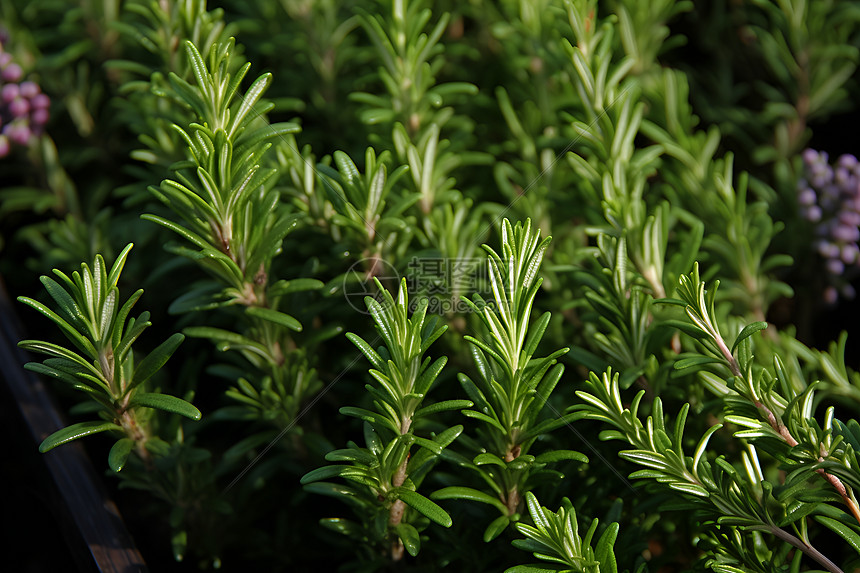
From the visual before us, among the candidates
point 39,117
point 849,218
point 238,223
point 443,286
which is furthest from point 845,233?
point 39,117

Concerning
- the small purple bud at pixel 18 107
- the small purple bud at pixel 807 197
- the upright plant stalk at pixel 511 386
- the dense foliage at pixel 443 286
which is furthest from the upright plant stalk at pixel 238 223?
the small purple bud at pixel 807 197

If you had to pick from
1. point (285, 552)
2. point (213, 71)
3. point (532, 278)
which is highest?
point (213, 71)

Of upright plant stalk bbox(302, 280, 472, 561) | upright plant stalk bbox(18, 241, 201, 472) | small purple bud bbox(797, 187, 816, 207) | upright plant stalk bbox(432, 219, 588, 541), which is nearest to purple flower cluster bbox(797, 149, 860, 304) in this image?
small purple bud bbox(797, 187, 816, 207)

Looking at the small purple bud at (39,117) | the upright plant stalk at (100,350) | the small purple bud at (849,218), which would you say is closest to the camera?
the upright plant stalk at (100,350)

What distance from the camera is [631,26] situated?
4.61 feet

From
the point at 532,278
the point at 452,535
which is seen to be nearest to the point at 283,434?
the point at 452,535

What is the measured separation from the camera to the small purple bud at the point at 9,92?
1.30 m

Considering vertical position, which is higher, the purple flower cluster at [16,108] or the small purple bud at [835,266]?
the purple flower cluster at [16,108]

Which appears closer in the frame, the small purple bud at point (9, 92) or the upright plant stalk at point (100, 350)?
the upright plant stalk at point (100, 350)

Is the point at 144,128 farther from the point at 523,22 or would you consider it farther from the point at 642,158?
the point at 642,158

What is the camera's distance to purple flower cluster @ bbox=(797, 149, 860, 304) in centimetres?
124

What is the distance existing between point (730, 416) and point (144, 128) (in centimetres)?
110

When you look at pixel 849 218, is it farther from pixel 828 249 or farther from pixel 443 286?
pixel 443 286

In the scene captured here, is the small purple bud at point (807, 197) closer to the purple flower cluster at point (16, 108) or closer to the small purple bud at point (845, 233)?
the small purple bud at point (845, 233)
